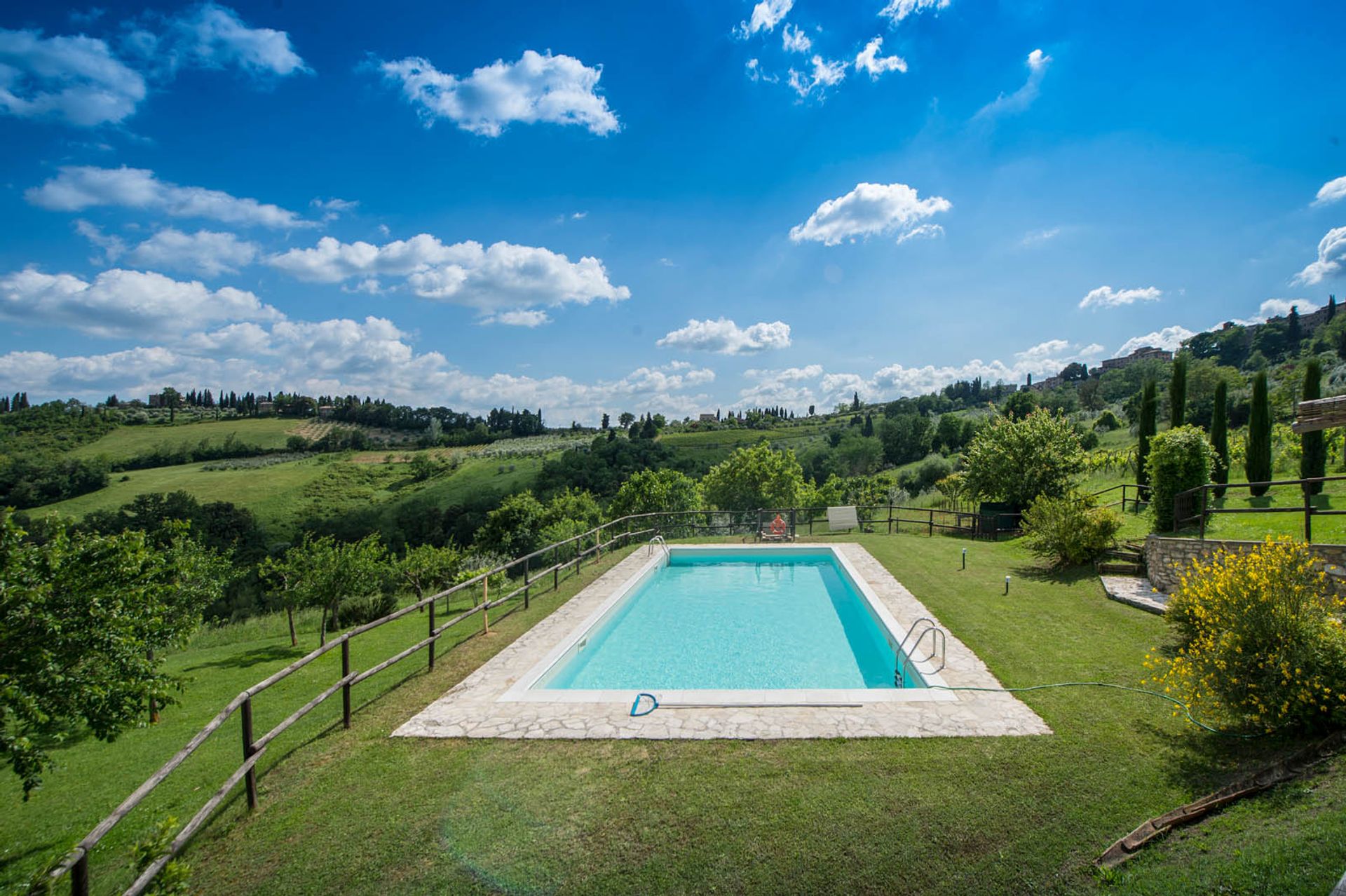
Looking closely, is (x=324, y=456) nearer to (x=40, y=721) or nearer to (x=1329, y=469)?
(x=40, y=721)

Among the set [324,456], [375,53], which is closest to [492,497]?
[324,456]

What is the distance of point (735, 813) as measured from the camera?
3682mm

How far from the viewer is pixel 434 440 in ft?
292

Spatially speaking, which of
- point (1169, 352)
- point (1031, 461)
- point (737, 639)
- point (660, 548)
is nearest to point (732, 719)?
point (737, 639)

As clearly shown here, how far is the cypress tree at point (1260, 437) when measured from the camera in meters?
16.0

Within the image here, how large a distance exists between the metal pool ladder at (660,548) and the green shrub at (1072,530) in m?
8.52

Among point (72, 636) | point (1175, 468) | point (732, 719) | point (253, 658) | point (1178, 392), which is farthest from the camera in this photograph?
point (1178, 392)

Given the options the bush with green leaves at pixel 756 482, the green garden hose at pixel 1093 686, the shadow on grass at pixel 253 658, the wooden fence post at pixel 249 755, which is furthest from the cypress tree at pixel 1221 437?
the shadow on grass at pixel 253 658

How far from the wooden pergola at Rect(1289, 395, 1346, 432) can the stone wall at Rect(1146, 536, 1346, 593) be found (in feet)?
4.32

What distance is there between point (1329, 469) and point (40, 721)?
27088 mm

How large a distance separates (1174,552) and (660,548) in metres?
10.6

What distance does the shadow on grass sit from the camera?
1212cm

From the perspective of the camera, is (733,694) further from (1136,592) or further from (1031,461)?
(1031,461)

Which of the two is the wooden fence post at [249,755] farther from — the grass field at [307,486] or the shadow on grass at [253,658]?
the grass field at [307,486]
